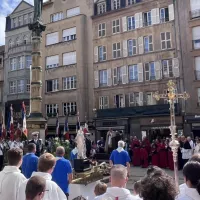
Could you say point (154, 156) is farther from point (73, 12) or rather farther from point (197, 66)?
point (73, 12)

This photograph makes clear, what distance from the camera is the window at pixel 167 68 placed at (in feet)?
92.9

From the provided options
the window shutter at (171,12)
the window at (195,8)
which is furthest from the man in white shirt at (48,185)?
the window shutter at (171,12)

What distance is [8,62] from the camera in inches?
1518

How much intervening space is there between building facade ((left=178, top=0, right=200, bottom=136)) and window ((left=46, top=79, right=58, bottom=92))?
16.0m

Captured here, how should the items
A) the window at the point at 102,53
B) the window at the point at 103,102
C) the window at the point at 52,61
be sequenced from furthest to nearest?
the window at the point at 52,61, the window at the point at 102,53, the window at the point at 103,102

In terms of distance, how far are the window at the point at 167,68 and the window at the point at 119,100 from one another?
5.21 m

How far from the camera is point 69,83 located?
3422cm

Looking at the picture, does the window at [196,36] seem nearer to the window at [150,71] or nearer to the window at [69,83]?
the window at [150,71]

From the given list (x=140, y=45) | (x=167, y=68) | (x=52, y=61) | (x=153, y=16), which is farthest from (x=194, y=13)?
(x=52, y=61)

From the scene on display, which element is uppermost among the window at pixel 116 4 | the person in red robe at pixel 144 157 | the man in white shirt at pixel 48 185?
the window at pixel 116 4

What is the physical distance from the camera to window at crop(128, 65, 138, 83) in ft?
99.3

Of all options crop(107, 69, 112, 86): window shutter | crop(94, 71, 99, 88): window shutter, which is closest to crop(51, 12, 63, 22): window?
crop(94, 71, 99, 88): window shutter

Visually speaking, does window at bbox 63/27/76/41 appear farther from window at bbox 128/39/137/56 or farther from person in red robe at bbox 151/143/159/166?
person in red robe at bbox 151/143/159/166

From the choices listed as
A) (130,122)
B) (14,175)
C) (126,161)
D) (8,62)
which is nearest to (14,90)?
(8,62)
